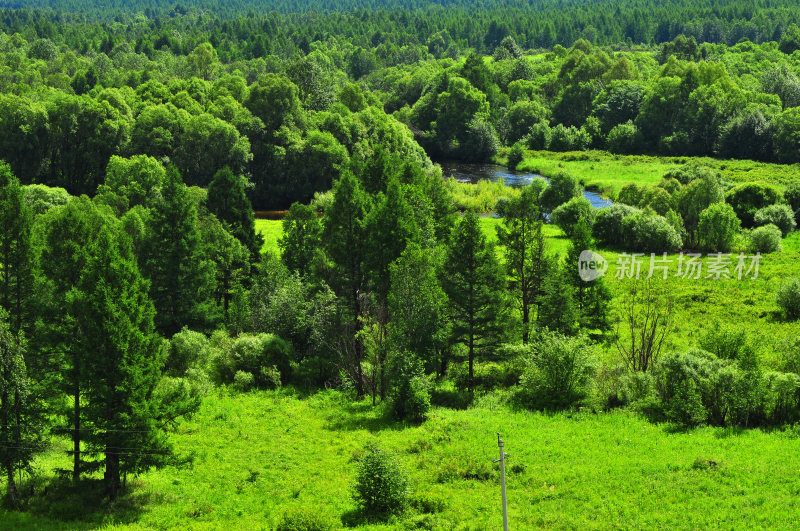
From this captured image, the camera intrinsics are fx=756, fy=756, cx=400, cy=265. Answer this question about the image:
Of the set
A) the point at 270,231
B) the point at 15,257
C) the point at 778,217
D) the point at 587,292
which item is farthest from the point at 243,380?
the point at 778,217

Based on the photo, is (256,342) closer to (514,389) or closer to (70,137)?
(514,389)

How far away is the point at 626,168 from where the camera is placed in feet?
434

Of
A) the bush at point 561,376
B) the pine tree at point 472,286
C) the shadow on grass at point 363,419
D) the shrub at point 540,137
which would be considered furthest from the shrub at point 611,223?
the shrub at point 540,137

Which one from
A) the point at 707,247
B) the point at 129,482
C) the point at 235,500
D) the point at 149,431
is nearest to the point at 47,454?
the point at 129,482

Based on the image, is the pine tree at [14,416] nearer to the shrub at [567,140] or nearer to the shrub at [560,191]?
the shrub at [560,191]

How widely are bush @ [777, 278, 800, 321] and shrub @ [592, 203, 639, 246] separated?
82.6ft

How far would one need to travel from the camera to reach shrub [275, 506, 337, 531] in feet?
99.0

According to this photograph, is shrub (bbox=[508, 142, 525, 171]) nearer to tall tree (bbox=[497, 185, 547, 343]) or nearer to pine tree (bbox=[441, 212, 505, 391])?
tall tree (bbox=[497, 185, 547, 343])

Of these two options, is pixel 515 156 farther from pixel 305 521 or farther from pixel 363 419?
pixel 305 521

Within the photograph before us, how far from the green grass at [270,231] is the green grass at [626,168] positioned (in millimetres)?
44143

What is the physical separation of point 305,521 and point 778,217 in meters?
73.4

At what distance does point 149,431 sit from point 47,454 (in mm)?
6706

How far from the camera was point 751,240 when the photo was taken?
3091 inches

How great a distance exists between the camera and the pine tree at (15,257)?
129 ft
